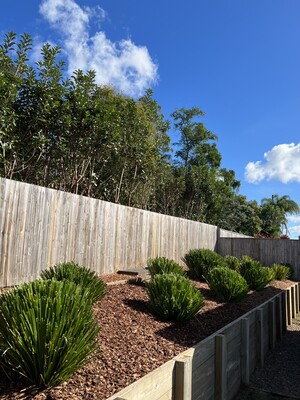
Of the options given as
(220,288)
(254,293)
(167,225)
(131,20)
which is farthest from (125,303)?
(131,20)

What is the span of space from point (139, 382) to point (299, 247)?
13.1 meters

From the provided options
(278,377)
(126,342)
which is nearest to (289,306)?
(278,377)

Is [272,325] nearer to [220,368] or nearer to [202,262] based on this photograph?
[202,262]

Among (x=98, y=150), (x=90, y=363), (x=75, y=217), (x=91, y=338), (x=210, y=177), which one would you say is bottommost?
(x=90, y=363)

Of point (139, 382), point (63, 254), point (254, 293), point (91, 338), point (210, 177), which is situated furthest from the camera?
point (210, 177)

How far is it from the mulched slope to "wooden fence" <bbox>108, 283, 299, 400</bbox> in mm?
224

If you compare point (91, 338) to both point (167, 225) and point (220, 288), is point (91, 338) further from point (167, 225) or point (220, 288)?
point (167, 225)

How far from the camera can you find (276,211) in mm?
37469

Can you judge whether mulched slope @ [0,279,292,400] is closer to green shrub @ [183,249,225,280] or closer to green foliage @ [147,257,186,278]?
green foliage @ [147,257,186,278]

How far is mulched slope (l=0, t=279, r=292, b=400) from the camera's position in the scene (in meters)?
2.58

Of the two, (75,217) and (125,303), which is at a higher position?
(75,217)

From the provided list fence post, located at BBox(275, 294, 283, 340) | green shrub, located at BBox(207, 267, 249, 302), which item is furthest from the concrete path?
green shrub, located at BBox(207, 267, 249, 302)

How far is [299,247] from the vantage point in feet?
46.6

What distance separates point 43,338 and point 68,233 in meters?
4.24
